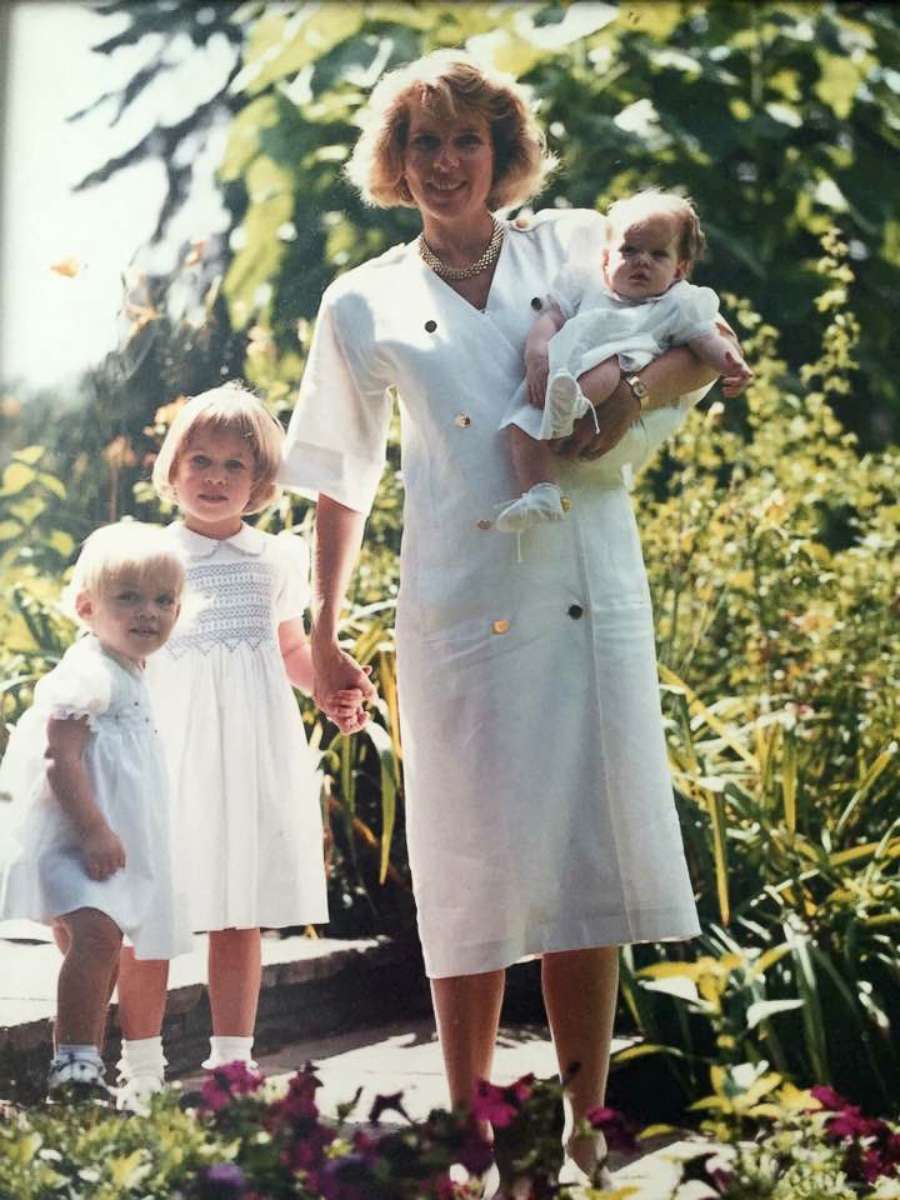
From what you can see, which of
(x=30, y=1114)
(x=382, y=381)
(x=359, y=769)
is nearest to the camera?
(x=30, y=1114)

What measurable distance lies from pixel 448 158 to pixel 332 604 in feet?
2.16

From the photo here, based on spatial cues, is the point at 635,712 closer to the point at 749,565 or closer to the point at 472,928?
the point at 472,928

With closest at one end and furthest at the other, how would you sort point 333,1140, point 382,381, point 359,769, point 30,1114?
point 333,1140 → point 30,1114 → point 382,381 → point 359,769

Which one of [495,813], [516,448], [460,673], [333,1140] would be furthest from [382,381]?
[333,1140]

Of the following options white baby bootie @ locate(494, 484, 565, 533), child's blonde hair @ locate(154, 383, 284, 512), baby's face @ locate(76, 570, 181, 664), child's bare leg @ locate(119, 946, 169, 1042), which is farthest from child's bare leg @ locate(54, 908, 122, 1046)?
white baby bootie @ locate(494, 484, 565, 533)

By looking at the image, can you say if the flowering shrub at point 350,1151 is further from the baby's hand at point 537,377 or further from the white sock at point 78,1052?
the baby's hand at point 537,377

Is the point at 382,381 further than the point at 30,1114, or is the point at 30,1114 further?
the point at 382,381

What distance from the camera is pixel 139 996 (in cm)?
280

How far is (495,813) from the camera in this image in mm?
2648

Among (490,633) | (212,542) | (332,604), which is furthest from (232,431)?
(490,633)

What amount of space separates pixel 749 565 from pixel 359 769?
94 centimetres

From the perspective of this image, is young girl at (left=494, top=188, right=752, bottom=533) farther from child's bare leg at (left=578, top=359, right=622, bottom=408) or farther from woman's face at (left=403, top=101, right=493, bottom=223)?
woman's face at (left=403, top=101, right=493, bottom=223)

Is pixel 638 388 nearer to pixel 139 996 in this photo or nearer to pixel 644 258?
Answer: pixel 644 258

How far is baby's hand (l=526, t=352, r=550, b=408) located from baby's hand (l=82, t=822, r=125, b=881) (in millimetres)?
842
